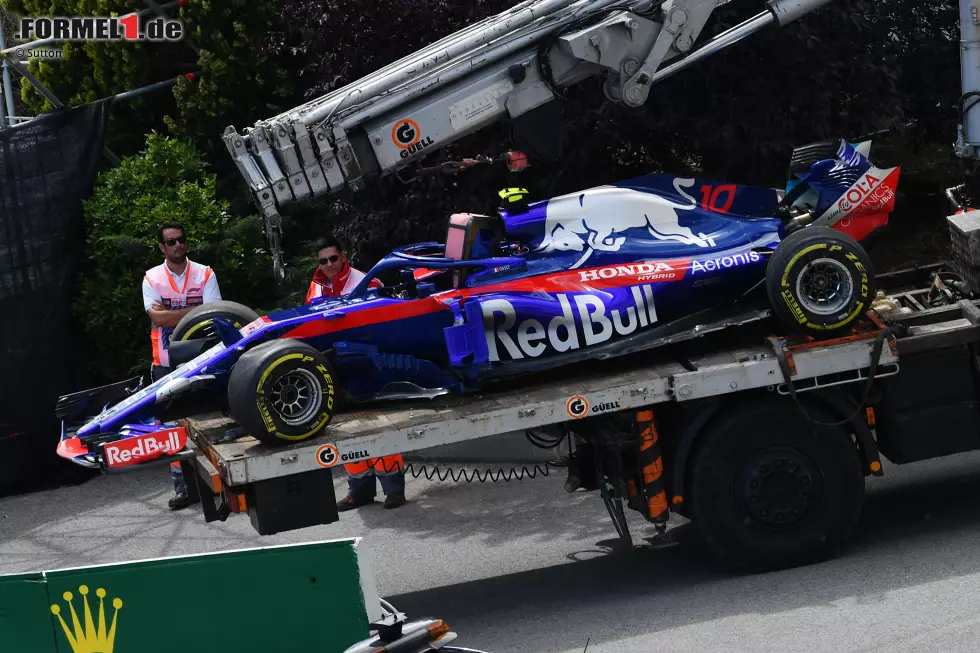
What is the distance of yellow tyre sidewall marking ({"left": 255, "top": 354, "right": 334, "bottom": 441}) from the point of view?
24.6 feet

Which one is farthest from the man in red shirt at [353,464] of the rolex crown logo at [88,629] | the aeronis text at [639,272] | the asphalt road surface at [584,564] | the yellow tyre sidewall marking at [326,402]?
the rolex crown logo at [88,629]

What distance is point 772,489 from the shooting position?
26.1ft

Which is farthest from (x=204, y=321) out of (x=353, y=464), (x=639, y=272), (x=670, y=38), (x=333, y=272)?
(x=670, y=38)

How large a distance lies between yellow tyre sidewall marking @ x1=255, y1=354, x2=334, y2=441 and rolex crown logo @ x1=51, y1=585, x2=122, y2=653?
234 centimetres

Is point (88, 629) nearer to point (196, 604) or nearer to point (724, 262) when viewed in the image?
point (196, 604)

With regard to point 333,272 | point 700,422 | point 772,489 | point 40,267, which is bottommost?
point 772,489

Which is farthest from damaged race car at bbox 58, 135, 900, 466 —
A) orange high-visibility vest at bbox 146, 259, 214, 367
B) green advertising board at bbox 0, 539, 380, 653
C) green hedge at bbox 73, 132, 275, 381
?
green hedge at bbox 73, 132, 275, 381

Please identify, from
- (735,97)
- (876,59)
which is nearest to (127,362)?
(735,97)

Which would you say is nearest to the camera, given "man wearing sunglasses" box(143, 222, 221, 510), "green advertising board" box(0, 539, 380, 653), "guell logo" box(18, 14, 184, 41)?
"green advertising board" box(0, 539, 380, 653)

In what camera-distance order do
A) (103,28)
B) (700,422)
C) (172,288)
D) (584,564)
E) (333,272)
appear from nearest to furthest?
(700,422), (584,564), (333,272), (172,288), (103,28)

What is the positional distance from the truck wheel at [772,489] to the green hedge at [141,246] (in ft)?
20.0

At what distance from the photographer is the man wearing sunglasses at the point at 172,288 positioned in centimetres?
1035

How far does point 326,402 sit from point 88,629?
2.62m

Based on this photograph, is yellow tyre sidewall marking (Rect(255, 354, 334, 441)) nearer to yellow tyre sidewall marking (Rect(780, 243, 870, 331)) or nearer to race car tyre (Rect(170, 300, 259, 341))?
race car tyre (Rect(170, 300, 259, 341))
